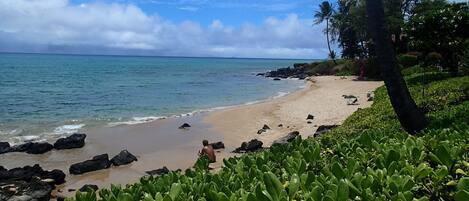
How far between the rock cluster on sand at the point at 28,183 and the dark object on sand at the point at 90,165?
0.85m

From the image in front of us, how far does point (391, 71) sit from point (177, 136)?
13.5 metres

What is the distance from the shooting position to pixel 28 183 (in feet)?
38.4

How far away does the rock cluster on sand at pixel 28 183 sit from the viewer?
11.0m

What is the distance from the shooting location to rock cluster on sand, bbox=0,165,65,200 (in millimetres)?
11047

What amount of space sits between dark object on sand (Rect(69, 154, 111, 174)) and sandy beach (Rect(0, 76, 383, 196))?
0.69 ft

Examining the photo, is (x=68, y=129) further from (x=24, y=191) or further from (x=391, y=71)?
(x=391, y=71)

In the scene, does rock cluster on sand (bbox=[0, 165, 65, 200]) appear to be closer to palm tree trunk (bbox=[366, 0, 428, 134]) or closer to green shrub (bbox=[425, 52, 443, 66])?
palm tree trunk (bbox=[366, 0, 428, 134])

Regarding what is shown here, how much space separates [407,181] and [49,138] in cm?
2032

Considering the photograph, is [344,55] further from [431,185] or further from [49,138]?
[431,185]

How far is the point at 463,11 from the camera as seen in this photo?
20875mm

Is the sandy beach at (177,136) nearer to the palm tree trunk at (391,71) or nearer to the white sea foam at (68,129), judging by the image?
the white sea foam at (68,129)

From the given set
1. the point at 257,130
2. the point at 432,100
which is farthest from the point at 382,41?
the point at 257,130

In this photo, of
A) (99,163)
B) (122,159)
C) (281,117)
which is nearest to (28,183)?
(99,163)

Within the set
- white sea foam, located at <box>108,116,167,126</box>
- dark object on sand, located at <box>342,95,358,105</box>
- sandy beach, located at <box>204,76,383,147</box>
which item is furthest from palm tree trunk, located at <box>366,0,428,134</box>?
white sea foam, located at <box>108,116,167,126</box>
